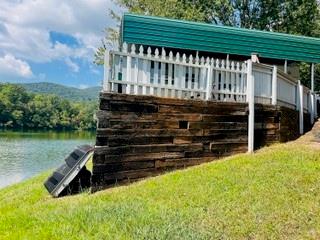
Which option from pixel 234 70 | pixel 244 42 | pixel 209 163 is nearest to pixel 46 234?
pixel 209 163

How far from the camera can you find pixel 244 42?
1255 cm

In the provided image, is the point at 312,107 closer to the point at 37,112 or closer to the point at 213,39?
the point at 213,39

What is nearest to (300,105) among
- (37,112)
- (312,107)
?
(312,107)

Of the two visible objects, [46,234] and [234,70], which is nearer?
[46,234]

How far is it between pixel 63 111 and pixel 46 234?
4580 inches

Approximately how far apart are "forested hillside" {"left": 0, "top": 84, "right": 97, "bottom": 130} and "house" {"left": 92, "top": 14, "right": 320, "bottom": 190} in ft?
305

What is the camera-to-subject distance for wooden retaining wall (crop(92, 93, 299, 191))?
6816 mm

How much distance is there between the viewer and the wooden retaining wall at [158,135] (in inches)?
268

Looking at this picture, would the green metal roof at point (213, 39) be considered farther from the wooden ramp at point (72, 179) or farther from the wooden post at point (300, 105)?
the wooden ramp at point (72, 179)

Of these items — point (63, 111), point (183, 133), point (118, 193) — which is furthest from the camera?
point (63, 111)

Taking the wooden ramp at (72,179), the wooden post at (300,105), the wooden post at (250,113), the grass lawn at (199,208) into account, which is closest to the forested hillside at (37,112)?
the wooden post at (300,105)

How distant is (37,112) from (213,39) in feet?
344

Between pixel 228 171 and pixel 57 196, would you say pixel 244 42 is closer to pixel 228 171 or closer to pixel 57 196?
pixel 228 171

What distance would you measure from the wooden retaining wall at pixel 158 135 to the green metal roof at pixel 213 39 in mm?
3545
